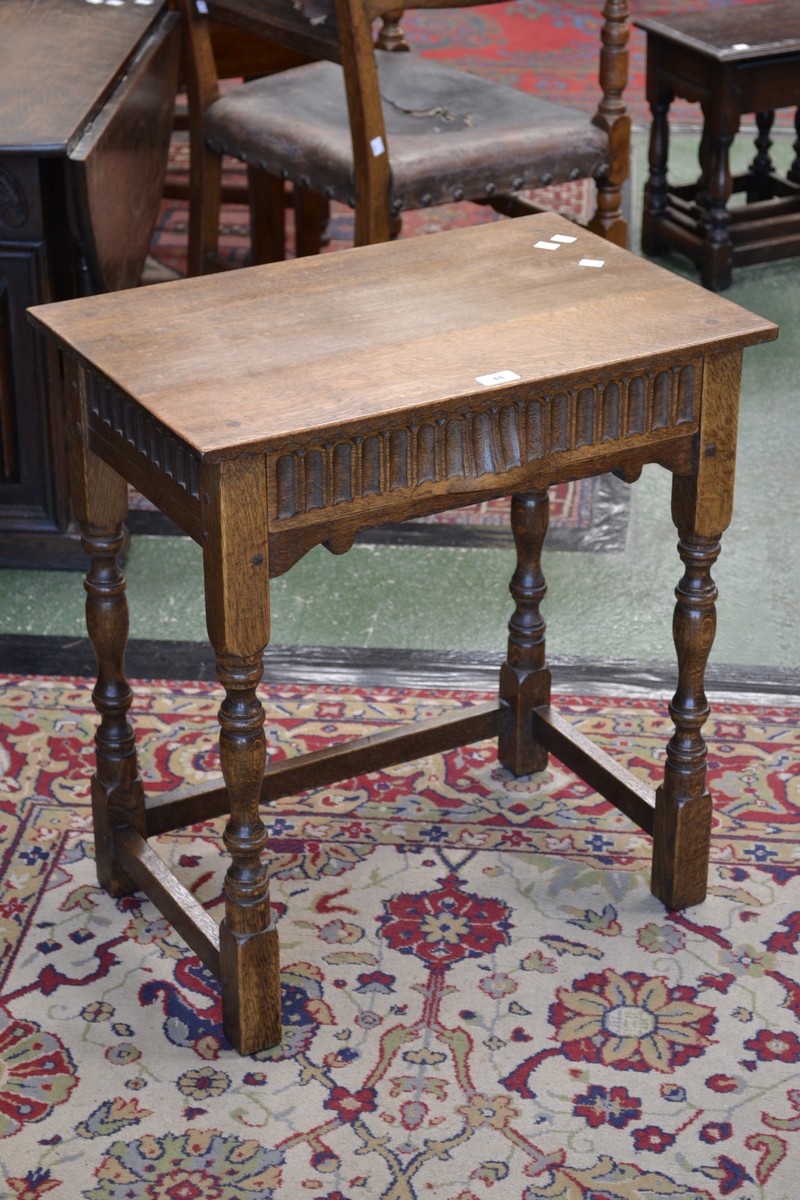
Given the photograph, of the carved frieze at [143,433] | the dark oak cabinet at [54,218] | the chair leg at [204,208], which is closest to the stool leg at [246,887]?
the carved frieze at [143,433]

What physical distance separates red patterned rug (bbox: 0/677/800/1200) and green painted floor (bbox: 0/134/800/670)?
1.10ft

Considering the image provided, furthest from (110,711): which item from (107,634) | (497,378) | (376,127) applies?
(376,127)

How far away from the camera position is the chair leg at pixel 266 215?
4.95 metres

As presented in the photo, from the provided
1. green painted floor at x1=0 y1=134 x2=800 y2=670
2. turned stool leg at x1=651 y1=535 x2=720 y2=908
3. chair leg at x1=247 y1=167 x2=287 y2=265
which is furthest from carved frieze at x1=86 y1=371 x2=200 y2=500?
chair leg at x1=247 y1=167 x2=287 y2=265

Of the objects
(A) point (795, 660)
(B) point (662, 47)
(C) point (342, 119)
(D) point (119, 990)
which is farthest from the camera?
(B) point (662, 47)

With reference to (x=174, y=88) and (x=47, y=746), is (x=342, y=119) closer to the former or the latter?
(x=174, y=88)

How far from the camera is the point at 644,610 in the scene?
12.3 feet

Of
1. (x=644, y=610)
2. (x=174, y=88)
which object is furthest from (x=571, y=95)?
(x=644, y=610)

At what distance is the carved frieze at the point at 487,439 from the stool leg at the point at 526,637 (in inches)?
23.1

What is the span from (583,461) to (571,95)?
16.2 ft

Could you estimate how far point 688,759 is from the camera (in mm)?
2691

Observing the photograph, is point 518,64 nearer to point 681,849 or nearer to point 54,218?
point 54,218

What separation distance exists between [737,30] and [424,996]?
3458mm

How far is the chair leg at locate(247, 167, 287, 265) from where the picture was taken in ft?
16.3
